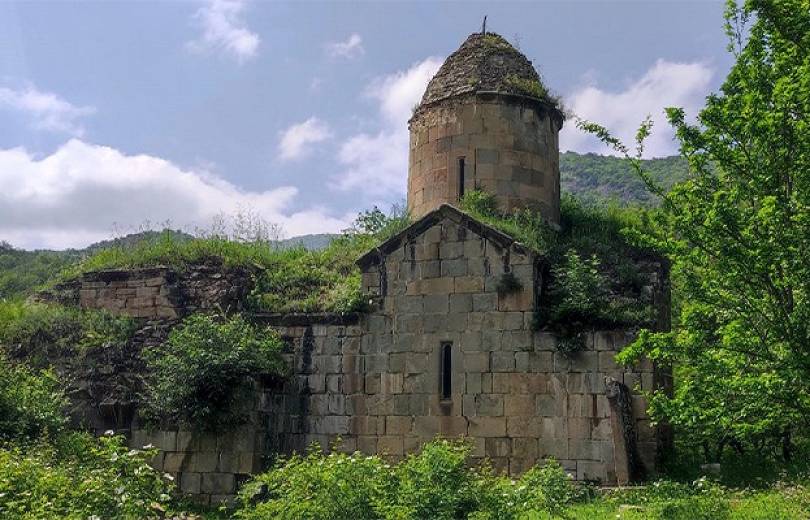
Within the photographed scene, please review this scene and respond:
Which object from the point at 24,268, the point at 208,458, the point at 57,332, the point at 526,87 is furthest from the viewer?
the point at 24,268

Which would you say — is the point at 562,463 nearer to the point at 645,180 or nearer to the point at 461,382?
the point at 461,382

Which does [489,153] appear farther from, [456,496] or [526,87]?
[456,496]

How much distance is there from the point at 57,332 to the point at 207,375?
143 inches

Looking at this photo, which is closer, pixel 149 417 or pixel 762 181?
pixel 762 181

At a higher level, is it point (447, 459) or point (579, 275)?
point (579, 275)

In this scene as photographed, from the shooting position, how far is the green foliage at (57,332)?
528 inches

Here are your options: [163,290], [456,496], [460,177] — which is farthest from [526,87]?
[456,496]

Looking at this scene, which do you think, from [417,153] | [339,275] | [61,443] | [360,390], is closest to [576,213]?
[417,153]

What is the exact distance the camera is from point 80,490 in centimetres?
788

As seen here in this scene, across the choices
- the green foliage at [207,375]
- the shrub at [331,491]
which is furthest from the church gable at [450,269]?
the shrub at [331,491]

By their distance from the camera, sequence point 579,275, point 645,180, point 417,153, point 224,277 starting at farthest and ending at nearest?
point 417,153, point 224,277, point 579,275, point 645,180

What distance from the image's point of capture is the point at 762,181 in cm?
817

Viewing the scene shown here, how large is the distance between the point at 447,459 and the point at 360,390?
4.42 meters

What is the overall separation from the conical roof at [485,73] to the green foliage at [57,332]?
7.01 m
